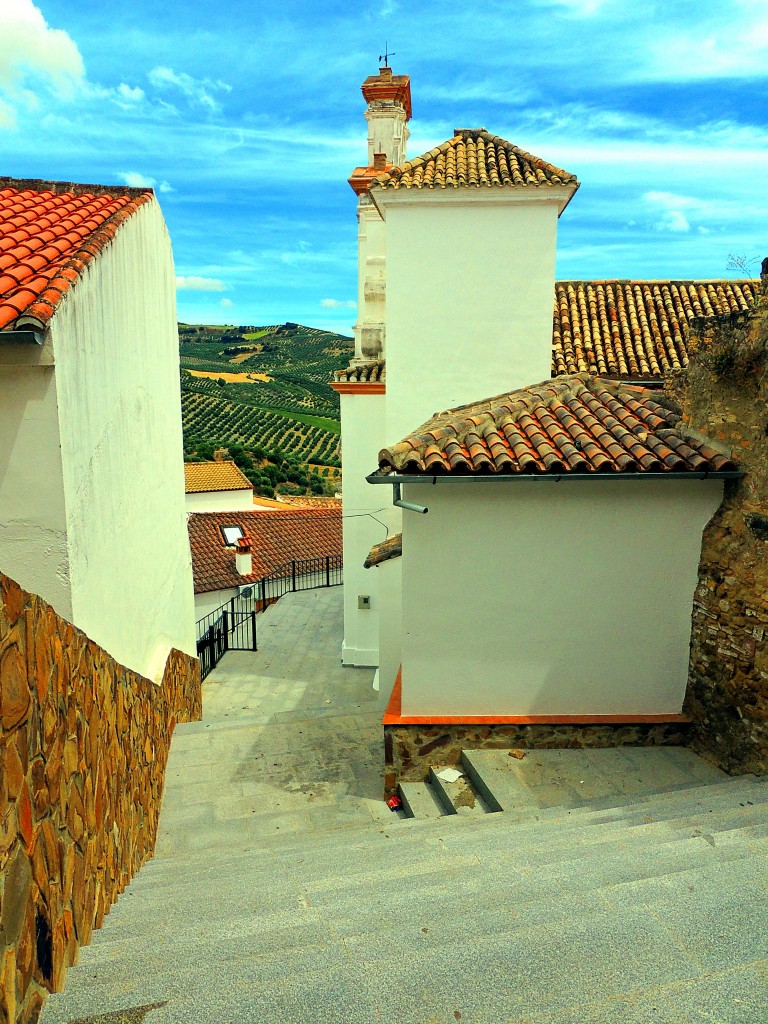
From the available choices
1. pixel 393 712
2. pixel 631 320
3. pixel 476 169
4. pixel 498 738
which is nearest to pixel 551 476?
pixel 498 738

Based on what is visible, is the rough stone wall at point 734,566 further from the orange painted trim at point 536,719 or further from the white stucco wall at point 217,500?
the white stucco wall at point 217,500

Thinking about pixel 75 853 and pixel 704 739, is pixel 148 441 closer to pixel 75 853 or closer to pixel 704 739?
pixel 75 853

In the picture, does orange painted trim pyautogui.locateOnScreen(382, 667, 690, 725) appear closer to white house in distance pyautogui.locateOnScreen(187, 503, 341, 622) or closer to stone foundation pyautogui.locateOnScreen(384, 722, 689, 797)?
stone foundation pyautogui.locateOnScreen(384, 722, 689, 797)

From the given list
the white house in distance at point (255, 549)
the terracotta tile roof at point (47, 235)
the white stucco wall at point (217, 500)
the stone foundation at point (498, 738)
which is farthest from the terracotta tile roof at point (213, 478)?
the stone foundation at point (498, 738)

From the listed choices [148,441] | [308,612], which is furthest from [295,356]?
[148,441]

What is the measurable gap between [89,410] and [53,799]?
325 cm

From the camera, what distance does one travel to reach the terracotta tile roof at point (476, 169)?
991 cm

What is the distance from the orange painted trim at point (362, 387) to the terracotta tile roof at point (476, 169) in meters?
3.94

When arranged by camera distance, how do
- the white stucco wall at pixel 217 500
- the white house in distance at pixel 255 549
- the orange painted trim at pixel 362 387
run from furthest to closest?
the white stucco wall at pixel 217 500
the white house in distance at pixel 255 549
the orange painted trim at pixel 362 387

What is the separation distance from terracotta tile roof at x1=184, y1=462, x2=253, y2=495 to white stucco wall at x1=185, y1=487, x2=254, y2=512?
7.9 inches

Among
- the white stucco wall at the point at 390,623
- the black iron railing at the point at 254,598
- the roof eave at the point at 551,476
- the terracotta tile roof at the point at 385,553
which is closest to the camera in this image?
the roof eave at the point at 551,476

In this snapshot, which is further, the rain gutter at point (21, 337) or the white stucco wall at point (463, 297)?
the white stucco wall at point (463, 297)

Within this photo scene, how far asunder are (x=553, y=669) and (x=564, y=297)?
11.5m

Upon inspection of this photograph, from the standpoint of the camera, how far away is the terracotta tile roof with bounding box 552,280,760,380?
534 inches
